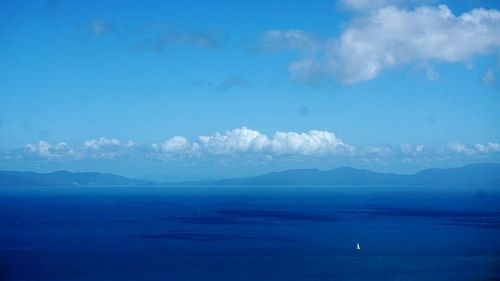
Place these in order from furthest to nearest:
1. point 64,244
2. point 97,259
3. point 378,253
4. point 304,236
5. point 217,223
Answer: point 217,223 < point 304,236 < point 64,244 < point 378,253 < point 97,259

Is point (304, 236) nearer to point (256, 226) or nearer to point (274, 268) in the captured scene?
point (256, 226)

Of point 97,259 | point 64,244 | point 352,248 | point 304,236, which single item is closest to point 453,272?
point 352,248

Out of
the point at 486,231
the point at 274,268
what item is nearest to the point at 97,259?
the point at 274,268

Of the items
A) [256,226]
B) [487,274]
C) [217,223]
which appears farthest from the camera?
[217,223]

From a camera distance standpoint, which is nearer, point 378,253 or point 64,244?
point 378,253

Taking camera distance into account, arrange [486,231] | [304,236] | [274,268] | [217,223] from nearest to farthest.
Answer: [274,268] < [304,236] < [486,231] < [217,223]

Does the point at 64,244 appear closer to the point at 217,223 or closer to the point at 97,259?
the point at 97,259

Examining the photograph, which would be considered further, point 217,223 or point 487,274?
point 217,223

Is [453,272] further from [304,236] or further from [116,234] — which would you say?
[116,234]

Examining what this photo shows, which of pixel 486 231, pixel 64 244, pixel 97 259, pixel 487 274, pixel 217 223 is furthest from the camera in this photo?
pixel 217 223
